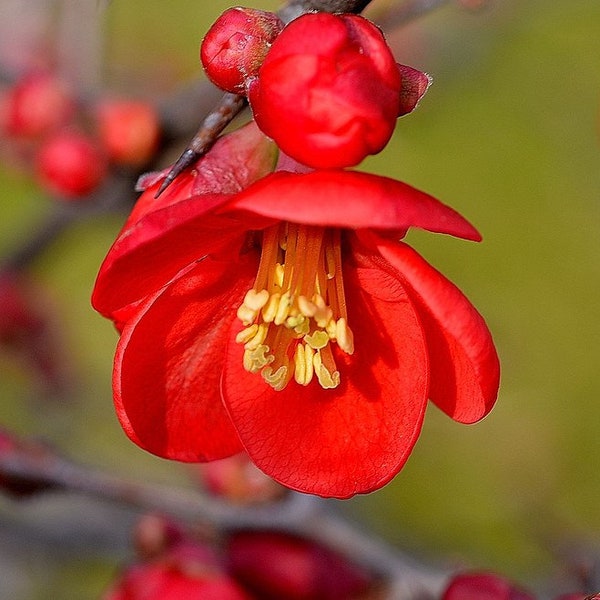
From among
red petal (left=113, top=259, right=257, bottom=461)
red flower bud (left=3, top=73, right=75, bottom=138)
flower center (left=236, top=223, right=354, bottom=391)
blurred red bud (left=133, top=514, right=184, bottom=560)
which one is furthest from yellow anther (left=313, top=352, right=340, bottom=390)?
red flower bud (left=3, top=73, right=75, bottom=138)

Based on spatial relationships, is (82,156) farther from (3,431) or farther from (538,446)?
(538,446)

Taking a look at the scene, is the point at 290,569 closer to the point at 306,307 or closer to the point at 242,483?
the point at 242,483

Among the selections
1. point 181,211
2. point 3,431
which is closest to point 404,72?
point 181,211

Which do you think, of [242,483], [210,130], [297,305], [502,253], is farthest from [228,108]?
[502,253]

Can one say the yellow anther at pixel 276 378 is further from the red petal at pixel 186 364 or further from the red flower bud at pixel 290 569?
the red flower bud at pixel 290 569

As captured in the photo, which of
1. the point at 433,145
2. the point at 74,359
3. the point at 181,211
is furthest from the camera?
the point at 433,145
